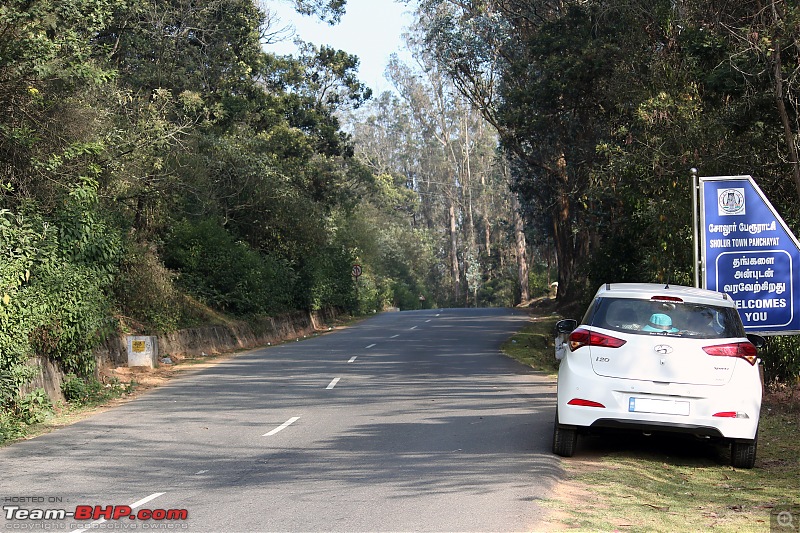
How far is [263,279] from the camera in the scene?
35.5 metres

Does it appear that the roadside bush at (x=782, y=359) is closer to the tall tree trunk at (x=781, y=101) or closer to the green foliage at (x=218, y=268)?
the tall tree trunk at (x=781, y=101)

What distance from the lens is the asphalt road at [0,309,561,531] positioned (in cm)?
791

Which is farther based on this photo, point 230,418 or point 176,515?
point 230,418

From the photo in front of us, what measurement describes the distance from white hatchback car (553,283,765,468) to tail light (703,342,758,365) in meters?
0.01

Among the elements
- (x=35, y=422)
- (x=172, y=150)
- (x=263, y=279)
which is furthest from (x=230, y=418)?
(x=263, y=279)

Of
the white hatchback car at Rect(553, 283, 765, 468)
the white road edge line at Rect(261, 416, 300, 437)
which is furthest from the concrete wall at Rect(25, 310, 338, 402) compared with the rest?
the white hatchback car at Rect(553, 283, 765, 468)

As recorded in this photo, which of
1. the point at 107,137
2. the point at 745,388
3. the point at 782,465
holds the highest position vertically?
the point at 107,137

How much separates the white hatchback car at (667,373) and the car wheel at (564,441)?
0.26m

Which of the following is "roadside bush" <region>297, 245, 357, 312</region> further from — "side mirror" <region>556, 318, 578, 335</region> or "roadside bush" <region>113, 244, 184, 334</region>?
"side mirror" <region>556, 318, 578, 335</region>

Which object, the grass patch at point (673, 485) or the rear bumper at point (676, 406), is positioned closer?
the grass patch at point (673, 485)

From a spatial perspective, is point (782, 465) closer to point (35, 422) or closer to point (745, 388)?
point (745, 388)

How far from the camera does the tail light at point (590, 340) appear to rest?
32.0 ft

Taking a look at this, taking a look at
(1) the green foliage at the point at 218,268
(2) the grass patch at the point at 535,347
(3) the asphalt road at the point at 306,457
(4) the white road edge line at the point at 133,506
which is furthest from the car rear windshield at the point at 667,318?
(1) the green foliage at the point at 218,268

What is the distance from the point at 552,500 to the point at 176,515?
3303 mm
